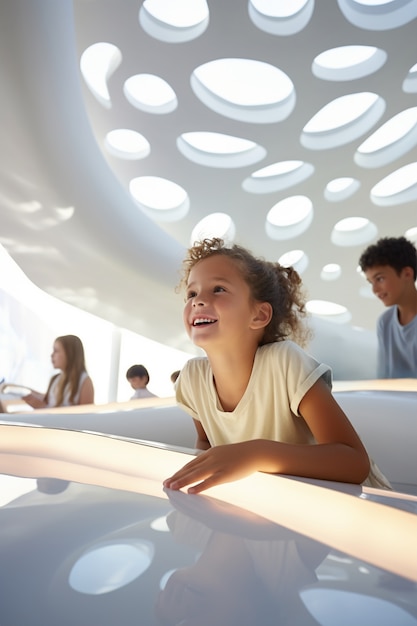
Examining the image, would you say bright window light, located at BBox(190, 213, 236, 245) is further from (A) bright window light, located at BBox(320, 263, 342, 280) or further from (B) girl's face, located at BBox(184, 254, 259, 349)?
(B) girl's face, located at BBox(184, 254, 259, 349)

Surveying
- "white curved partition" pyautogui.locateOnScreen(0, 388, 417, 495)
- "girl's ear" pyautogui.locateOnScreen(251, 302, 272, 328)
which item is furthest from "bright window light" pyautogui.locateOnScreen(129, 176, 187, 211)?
"girl's ear" pyautogui.locateOnScreen(251, 302, 272, 328)

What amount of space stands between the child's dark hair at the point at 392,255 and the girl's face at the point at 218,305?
1254 millimetres

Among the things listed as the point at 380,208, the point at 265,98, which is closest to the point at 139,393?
the point at 265,98

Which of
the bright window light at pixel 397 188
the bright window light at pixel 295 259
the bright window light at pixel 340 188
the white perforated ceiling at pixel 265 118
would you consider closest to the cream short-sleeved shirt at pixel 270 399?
the white perforated ceiling at pixel 265 118

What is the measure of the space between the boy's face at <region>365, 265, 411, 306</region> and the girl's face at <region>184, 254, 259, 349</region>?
114cm

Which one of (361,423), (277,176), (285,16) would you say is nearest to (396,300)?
(361,423)

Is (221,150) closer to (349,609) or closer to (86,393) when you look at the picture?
(86,393)

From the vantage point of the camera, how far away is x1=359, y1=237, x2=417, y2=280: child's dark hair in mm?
2377

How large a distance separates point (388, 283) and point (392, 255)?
14 cm

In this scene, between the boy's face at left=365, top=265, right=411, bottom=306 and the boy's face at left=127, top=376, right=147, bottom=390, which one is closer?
the boy's face at left=365, top=265, right=411, bottom=306

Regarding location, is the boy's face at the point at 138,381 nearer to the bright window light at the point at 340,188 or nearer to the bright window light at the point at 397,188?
the bright window light at the point at 340,188

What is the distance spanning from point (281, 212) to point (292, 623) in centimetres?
739

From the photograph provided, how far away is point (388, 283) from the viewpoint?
7.62 ft

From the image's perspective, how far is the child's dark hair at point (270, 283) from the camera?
134 cm
